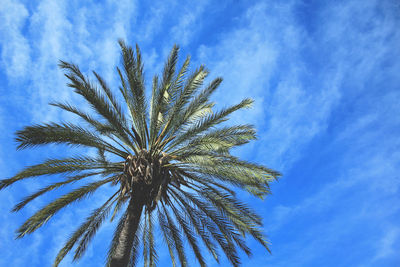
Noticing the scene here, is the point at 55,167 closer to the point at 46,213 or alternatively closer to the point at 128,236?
the point at 46,213

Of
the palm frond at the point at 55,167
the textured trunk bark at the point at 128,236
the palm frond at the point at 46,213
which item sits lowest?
the textured trunk bark at the point at 128,236

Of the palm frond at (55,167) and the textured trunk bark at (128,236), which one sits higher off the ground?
the palm frond at (55,167)

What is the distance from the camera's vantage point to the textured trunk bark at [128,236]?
854 centimetres

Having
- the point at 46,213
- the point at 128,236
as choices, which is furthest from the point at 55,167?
the point at 128,236

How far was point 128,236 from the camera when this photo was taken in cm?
887

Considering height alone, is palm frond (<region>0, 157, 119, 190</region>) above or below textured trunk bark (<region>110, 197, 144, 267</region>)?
above

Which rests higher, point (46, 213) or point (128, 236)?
point (46, 213)

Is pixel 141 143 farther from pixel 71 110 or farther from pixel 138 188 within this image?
pixel 71 110

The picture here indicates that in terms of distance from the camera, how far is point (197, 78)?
Result: 1040 centimetres

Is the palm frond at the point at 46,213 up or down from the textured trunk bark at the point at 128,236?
up

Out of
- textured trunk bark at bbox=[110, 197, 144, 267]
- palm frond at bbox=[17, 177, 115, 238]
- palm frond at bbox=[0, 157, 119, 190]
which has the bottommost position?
textured trunk bark at bbox=[110, 197, 144, 267]

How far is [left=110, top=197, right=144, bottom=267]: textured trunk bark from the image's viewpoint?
28.0ft

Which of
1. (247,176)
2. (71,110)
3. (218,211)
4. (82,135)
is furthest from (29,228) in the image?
(247,176)

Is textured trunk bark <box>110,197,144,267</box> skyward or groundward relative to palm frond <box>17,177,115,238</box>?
groundward
